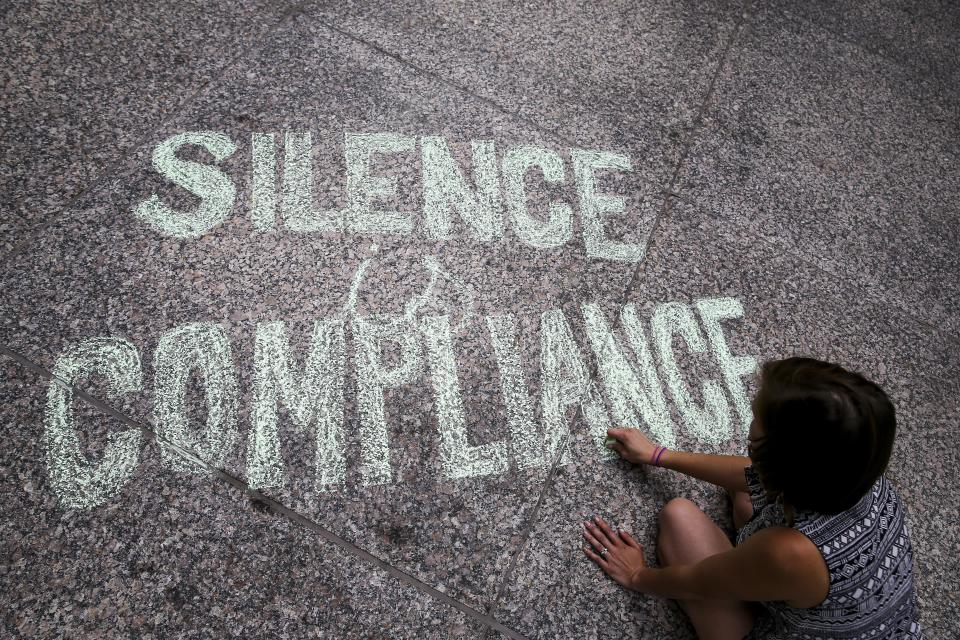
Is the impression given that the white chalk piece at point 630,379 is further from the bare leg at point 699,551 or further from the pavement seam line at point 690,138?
the bare leg at point 699,551

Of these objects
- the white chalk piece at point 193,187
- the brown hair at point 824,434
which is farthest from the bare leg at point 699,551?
the white chalk piece at point 193,187

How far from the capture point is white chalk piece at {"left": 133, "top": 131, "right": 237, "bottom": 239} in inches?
102

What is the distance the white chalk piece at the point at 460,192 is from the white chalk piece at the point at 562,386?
528 mm

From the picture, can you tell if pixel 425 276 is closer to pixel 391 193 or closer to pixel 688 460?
pixel 391 193

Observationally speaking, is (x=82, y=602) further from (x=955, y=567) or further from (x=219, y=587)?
(x=955, y=567)

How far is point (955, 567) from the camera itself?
7.95 feet

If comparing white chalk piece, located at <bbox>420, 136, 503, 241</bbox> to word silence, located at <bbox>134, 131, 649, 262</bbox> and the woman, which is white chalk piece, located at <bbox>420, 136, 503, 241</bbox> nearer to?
word silence, located at <bbox>134, 131, 649, 262</bbox>

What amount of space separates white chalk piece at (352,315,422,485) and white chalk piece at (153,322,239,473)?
459mm

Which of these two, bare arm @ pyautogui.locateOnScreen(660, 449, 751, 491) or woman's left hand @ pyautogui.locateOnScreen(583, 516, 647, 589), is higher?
bare arm @ pyautogui.locateOnScreen(660, 449, 751, 491)

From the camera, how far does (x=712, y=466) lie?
7.16 ft

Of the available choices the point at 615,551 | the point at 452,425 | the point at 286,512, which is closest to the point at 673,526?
the point at 615,551

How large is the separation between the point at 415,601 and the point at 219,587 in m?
0.62

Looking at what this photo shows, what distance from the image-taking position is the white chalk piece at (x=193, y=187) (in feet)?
8.48

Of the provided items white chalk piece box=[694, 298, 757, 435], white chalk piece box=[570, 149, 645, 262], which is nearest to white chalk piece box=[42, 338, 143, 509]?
white chalk piece box=[570, 149, 645, 262]
